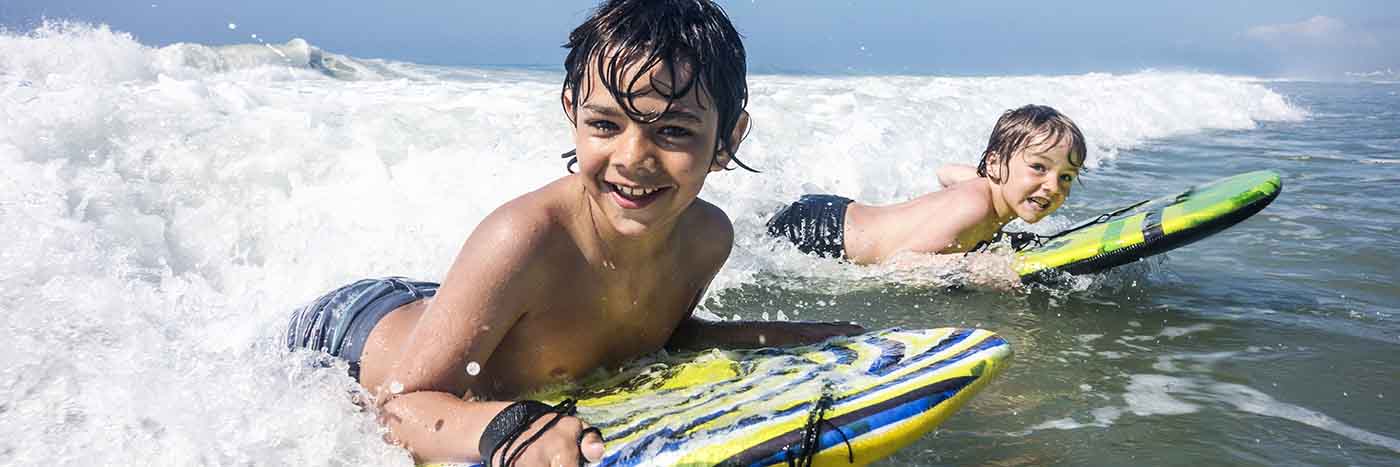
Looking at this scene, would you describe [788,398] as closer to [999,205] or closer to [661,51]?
[661,51]

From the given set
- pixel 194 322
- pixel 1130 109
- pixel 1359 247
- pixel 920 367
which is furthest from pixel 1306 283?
pixel 1130 109

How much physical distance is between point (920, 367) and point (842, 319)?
6.65ft

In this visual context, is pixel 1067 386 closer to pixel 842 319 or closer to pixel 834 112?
pixel 842 319

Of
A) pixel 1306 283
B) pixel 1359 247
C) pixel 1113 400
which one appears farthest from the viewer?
pixel 1359 247

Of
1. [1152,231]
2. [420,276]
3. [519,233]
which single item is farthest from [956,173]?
[519,233]

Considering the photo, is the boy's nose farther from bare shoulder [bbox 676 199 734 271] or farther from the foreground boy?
bare shoulder [bbox 676 199 734 271]

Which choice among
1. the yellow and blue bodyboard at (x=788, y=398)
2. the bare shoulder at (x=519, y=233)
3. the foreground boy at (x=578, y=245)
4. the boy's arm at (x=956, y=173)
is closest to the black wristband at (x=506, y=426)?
the foreground boy at (x=578, y=245)

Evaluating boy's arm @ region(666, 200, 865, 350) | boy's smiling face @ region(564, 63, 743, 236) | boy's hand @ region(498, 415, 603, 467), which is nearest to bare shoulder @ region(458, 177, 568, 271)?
boy's smiling face @ region(564, 63, 743, 236)

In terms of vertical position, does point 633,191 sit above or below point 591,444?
above

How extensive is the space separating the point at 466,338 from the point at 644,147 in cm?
52

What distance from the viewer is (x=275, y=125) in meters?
5.95

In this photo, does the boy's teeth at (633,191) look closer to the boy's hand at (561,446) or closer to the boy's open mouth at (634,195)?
the boy's open mouth at (634,195)

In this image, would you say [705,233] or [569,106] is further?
[705,233]

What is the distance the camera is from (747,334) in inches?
110
